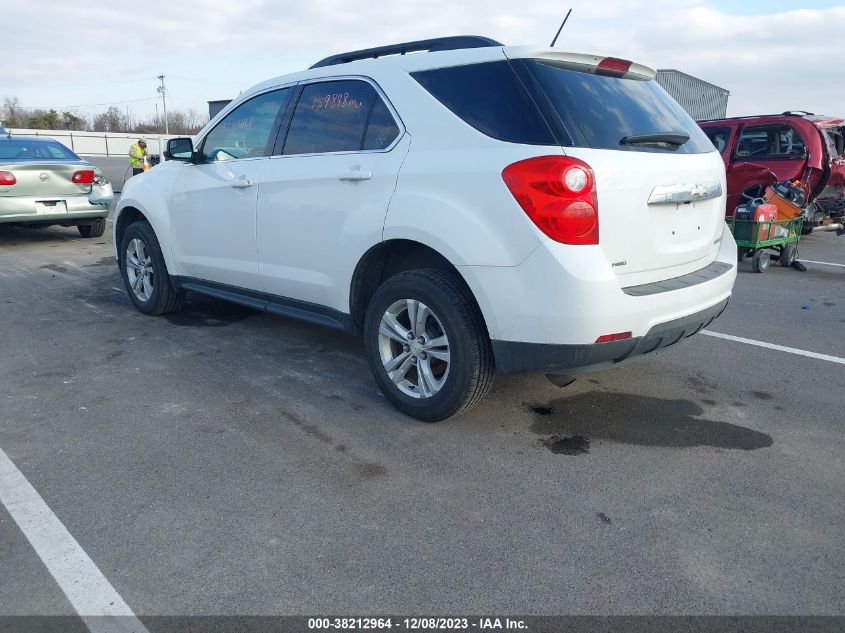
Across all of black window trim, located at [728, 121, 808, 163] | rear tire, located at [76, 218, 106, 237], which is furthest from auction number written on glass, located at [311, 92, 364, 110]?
black window trim, located at [728, 121, 808, 163]

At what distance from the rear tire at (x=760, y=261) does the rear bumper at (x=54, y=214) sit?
9.08 meters

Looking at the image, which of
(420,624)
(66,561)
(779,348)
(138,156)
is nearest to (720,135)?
(779,348)

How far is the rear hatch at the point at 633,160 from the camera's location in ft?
10.2

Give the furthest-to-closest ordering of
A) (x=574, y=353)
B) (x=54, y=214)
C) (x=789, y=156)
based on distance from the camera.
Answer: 1. (x=789, y=156)
2. (x=54, y=214)
3. (x=574, y=353)

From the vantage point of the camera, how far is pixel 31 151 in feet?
32.4

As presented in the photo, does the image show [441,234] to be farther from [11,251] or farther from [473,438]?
[11,251]

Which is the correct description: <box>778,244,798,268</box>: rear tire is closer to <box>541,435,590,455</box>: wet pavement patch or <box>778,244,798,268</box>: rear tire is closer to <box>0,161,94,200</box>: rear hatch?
<box>541,435,590,455</box>: wet pavement patch

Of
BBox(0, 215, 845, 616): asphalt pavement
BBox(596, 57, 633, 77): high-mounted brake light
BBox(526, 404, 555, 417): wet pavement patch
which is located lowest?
BBox(0, 215, 845, 616): asphalt pavement

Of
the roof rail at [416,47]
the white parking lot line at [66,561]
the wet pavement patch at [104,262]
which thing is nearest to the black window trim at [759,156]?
the roof rail at [416,47]

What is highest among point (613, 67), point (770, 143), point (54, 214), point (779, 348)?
point (613, 67)

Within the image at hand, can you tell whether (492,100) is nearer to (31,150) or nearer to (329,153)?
(329,153)

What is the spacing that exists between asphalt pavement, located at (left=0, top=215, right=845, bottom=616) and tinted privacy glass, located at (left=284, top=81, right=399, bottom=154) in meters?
1.47

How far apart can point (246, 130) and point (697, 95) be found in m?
32.5

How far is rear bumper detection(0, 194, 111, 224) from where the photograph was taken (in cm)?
912
